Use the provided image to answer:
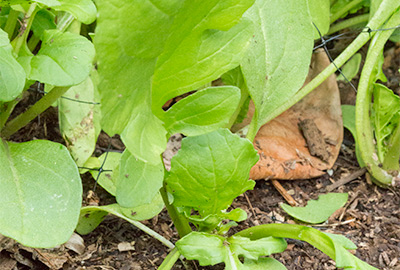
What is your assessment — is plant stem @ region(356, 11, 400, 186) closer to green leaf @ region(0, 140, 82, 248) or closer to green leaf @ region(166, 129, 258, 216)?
green leaf @ region(166, 129, 258, 216)

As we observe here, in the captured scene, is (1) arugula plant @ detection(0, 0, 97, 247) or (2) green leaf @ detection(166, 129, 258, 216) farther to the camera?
(2) green leaf @ detection(166, 129, 258, 216)

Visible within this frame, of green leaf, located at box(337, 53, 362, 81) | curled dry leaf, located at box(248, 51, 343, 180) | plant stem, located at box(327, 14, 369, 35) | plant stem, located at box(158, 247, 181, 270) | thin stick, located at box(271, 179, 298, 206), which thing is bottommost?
thin stick, located at box(271, 179, 298, 206)

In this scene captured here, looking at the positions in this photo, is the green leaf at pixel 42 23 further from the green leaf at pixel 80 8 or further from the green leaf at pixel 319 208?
the green leaf at pixel 319 208

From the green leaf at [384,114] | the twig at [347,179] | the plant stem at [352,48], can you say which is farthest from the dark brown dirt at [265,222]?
the plant stem at [352,48]

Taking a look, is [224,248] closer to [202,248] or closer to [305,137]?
[202,248]

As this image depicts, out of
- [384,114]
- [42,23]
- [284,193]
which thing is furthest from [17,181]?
[384,114]

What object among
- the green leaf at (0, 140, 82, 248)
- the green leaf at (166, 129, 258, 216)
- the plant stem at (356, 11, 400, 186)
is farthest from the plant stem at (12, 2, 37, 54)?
the plant stem at (356, 11, 400, 186)

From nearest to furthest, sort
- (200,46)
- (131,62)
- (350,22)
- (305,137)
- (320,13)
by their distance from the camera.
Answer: (131,62), (200,46), (320,13), (305,137), (350,22)

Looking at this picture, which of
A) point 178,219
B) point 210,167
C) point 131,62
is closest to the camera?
point 131,62
